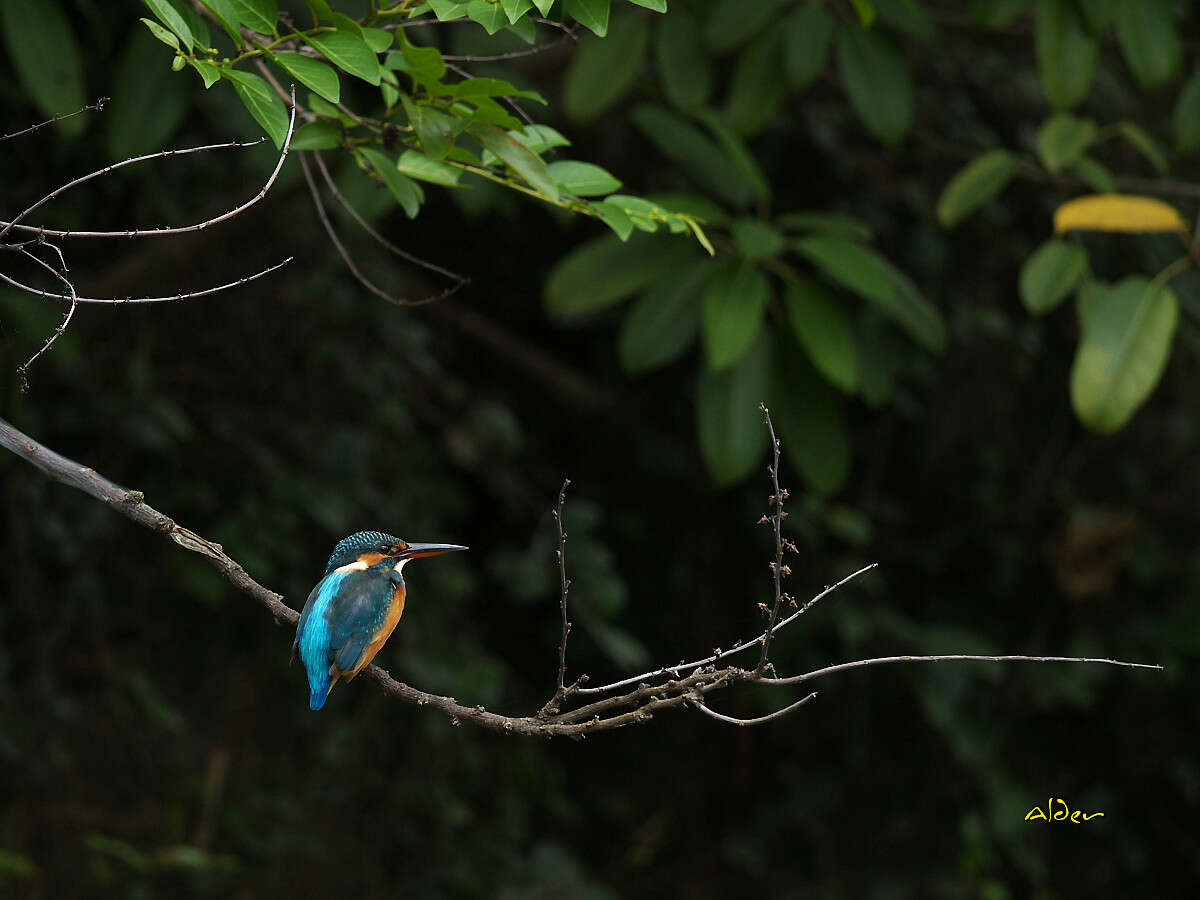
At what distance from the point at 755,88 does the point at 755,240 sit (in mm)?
624

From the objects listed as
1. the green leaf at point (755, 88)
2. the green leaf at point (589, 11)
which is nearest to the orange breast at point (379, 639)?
the green leaf at point (589, 11)

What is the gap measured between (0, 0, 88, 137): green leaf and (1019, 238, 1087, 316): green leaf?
2.15 metres

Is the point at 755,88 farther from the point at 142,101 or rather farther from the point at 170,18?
the point at 170,18

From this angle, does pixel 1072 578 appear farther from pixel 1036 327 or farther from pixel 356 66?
pixel 356 66

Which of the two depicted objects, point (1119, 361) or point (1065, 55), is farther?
point (1065, 55)

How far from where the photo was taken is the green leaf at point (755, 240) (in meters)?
3.01

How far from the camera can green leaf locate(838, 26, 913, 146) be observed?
3402 mm

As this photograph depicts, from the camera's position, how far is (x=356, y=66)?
61.4 inches

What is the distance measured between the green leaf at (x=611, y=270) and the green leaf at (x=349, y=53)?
173 cm

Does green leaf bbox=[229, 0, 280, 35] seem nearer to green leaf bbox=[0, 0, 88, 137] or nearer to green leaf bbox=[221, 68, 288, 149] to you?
green leaf bbox=[221, 68, 288, 149]

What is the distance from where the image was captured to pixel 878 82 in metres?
3.41

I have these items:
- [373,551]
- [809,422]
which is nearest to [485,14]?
[373,551]

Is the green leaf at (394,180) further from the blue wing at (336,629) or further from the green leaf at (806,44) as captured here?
the green leaf at (806,44)

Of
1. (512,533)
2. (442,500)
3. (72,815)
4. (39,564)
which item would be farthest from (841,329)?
(72,815)
